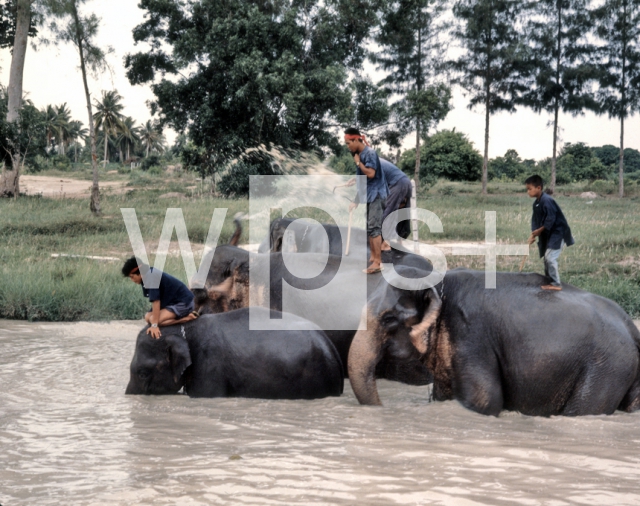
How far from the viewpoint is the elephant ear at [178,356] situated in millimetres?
5961

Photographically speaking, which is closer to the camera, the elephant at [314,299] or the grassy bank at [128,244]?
the elephant at [314,299]

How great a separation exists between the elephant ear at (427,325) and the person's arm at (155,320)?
205cm

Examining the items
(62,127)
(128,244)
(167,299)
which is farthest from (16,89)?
(62,127)

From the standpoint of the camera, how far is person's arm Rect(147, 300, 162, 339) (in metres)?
6.05

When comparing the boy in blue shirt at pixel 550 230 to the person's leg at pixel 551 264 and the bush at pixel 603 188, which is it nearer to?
the person's leg at pixel 551 264

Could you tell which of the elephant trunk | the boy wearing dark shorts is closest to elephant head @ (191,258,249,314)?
the boy wearing dark shorts

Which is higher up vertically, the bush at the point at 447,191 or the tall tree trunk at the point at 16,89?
the tall tree trunk at the point at 16,89

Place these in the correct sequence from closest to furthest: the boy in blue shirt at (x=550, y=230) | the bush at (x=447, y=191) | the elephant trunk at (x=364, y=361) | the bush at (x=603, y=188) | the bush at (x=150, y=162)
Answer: the elephant trunk at (x=364, y=361), the boy in blue shirt at (x=550, y=230), the bush at (x=447, y=191), the bush at (x=603, y=188), the bush at (x=150, y=162)

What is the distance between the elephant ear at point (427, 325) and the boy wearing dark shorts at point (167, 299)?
1.98 metres

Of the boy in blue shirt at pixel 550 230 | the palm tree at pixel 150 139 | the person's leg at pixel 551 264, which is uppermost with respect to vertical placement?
the palm tree at pixel 150 139

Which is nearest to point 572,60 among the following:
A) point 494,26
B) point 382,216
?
Result: point 494,26

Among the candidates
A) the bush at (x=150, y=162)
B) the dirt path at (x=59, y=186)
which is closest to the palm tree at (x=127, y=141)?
the bush at (x=150, y=162)

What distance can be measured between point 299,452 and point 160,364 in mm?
1797

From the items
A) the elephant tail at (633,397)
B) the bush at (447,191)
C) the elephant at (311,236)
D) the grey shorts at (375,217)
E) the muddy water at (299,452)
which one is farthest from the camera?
the bush at (447,191)
